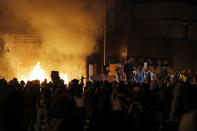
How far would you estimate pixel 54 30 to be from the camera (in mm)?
26938

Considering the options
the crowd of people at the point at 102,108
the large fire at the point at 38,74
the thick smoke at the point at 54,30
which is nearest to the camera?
Answer: the crowd of people at the point at 102,108

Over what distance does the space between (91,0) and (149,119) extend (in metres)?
19.4

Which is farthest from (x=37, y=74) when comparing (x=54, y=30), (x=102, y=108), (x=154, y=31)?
(x=102, y=108)

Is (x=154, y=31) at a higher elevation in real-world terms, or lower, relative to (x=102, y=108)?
higher

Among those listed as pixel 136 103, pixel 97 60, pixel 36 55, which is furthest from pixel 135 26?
pixel 136 103

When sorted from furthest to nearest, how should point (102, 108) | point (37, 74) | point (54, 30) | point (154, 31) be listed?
1. point (154, 31)
2. point (54, 30)
3. point (37, 74)
4. point (102, 108)

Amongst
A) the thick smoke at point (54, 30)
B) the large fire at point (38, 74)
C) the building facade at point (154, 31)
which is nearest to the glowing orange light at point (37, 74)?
the large fire at point (38, 74)

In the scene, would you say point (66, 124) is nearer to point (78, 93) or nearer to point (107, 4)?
point (78, 93)

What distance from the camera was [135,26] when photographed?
30.1 meters

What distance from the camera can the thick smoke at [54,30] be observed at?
26.2 m

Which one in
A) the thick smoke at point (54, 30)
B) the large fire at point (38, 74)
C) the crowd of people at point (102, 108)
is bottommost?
the crowd of people at point (102, 108)

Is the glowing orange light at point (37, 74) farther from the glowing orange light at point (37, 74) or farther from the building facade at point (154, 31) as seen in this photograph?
the building facade at point (154, 31)

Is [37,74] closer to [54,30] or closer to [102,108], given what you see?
[54,30]

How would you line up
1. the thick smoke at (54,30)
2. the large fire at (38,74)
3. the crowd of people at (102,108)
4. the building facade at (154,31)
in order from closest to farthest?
the crowd of people at (102,108) < the large fire at (38,74) < the thick smoke at (54,30) < the building facade at (154,31)
